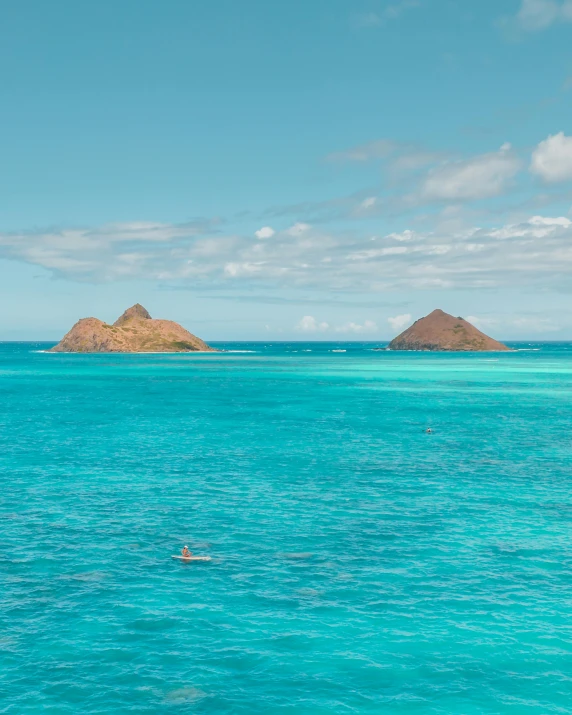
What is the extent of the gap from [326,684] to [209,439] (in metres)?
71.7

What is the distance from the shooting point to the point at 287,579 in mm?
41812

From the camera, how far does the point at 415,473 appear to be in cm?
7362

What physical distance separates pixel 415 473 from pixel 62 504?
38.2 meters

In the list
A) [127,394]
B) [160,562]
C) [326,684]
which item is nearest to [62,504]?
[160,562]

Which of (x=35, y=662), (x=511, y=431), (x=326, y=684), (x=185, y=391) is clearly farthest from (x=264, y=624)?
(x=185, y=391)

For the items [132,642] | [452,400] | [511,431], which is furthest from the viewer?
[452,400]

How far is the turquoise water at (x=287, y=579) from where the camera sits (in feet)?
98.0

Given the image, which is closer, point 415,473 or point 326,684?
point 326,684

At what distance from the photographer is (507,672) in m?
31.0

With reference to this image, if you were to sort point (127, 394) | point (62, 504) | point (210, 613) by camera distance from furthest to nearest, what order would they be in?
point (127, 394)
point (62, 504)
point (210, 613)

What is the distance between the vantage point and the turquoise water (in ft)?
98.0

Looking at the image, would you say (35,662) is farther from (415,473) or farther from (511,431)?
(511,431)

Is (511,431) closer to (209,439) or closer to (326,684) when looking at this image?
(209,439)

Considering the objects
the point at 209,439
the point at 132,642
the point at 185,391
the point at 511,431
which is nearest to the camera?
the point at 132,642
